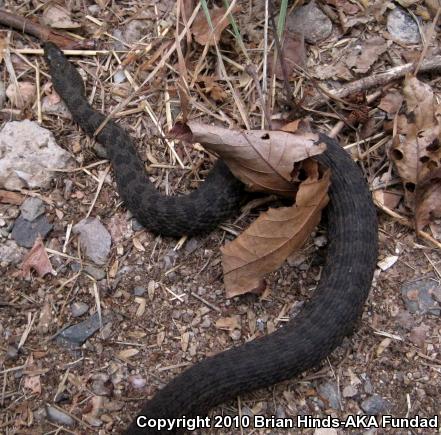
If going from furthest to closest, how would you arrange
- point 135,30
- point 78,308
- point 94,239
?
point 135,30 → point 94,239 → point 78,308

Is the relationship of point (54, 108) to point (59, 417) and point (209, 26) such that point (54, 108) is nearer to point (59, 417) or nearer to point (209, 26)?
point (209, 26)

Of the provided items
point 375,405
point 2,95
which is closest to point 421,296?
point 375,405

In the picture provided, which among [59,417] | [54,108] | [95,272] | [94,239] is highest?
[54,108]

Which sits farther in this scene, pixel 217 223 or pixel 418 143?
pixel 217 223

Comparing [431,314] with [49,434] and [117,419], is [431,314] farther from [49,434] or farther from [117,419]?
[49,434]

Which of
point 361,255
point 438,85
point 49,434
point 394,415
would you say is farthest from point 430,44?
point 49,434

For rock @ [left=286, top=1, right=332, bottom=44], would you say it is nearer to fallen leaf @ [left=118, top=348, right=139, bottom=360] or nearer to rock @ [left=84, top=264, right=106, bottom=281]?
rock @ [left=84, top=264, right=106, bottom=281]

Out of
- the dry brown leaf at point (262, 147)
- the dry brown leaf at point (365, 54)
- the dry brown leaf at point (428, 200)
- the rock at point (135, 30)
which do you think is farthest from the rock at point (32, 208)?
the dry brown leaf at point (428, 200)
